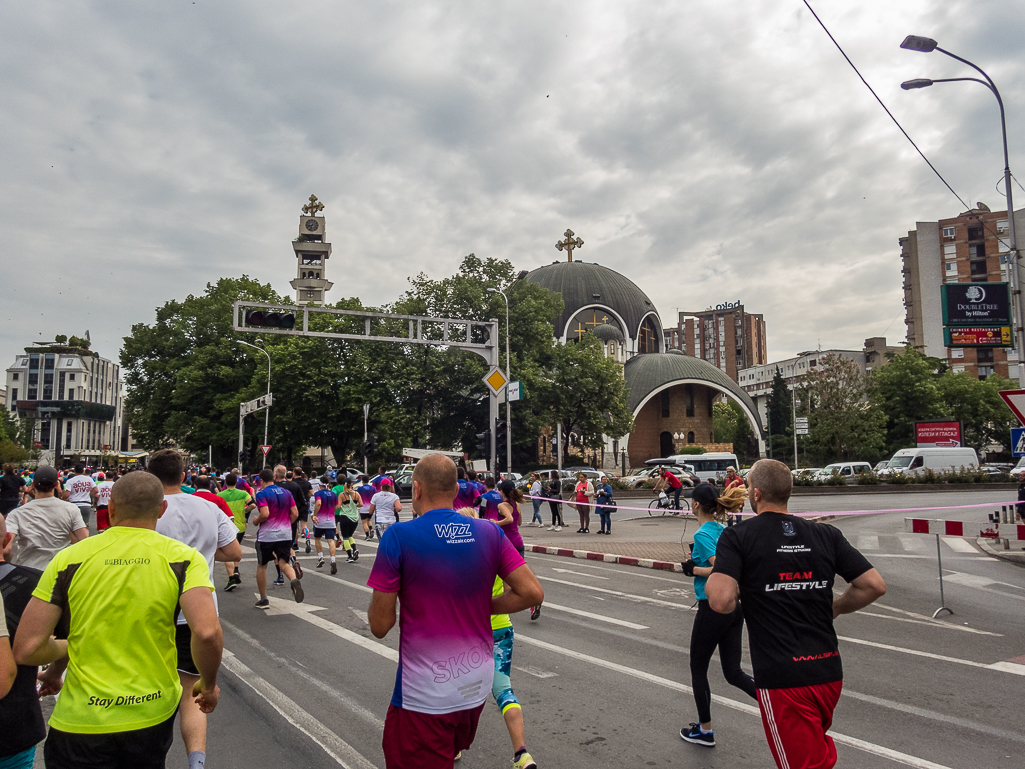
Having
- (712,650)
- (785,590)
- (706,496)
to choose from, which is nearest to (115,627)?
(785,590)

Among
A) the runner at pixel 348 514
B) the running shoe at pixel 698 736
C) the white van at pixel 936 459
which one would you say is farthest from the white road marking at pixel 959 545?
the white van at pixel 936 459

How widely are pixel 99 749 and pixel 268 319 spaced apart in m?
15.6

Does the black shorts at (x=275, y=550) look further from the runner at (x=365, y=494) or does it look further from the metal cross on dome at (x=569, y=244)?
the metal cross on dome at (x=569, y=244)

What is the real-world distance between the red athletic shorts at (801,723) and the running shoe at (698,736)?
1739 millimetres

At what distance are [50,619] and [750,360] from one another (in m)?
159

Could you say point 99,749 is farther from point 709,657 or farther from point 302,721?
point 709,657

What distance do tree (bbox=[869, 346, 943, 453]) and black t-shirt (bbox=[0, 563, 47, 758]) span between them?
6382 cm

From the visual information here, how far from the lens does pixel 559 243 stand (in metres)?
85.4

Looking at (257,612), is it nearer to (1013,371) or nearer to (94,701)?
(94,701)

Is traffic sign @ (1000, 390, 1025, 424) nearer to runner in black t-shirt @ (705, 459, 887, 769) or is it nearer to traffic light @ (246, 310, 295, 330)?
runner in black t-shirt @ (705, 459, 887, 769)

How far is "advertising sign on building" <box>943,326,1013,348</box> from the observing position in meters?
19.2

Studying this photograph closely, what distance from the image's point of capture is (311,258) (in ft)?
215

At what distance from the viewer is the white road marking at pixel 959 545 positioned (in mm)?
16344

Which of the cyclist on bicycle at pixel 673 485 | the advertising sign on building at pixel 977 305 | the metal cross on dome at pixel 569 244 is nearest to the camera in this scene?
the advertising sign on building at pixel 977 305
